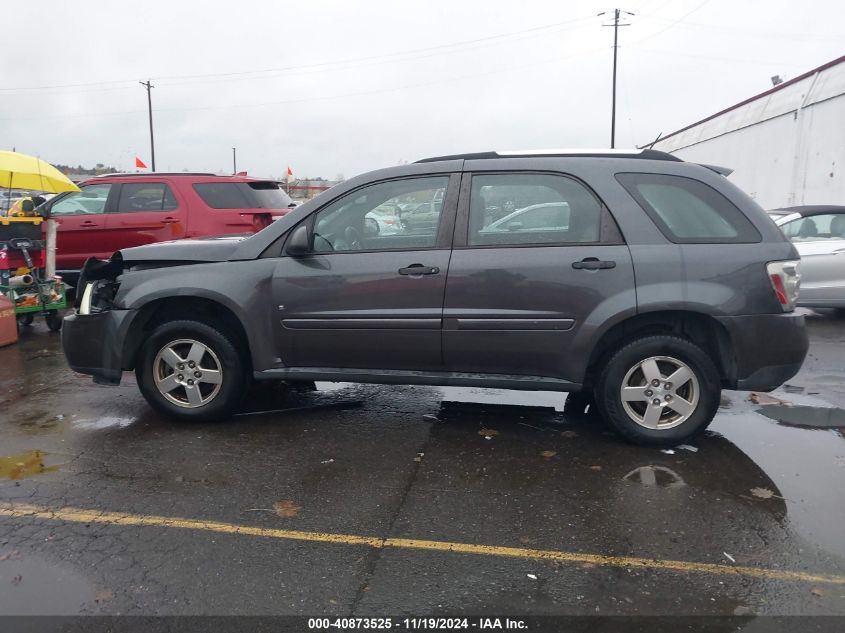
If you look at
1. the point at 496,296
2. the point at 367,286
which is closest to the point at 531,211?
the point at 496,296

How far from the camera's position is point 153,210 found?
872 centimetres

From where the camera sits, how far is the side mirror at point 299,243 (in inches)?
165

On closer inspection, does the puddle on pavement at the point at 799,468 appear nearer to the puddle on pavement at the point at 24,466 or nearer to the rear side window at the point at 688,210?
the rear side window at the point at 688,210

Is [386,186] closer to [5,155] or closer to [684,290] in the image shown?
[684,290]

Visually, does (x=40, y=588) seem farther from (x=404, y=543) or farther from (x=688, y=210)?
(x=688, y=210)

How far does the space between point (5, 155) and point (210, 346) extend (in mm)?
4877

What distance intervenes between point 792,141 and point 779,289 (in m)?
17.1

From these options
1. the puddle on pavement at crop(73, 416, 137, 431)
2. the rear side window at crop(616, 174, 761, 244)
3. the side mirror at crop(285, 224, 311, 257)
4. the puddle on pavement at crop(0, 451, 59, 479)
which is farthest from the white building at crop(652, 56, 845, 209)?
the puddle on pavement at crop(0, 451, 59, 479)

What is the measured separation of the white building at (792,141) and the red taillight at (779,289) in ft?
46.1

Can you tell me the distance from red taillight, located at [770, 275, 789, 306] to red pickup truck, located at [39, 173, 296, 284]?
21.3ft

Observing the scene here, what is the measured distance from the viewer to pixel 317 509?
11.0ft

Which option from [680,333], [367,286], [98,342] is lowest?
[98,342]

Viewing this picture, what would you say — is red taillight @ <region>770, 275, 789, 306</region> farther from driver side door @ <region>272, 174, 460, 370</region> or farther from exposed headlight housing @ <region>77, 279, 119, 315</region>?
exposed headlight housing @ <region>77, 279, 119, 315</region>

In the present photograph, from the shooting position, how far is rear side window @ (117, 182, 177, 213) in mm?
8656
